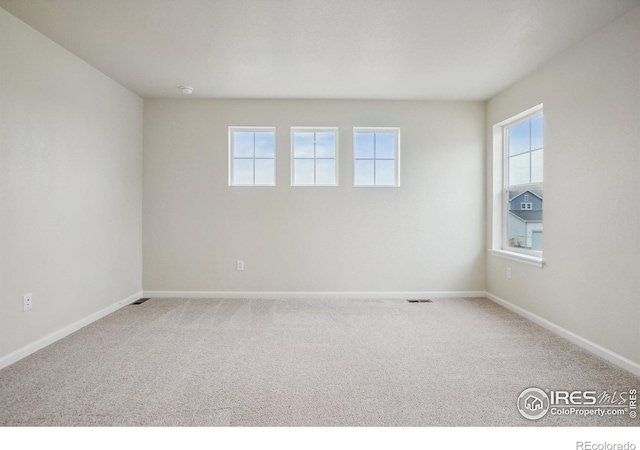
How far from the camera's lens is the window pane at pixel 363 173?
4387 millimetres

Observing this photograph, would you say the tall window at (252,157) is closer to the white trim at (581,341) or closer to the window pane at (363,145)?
the window pane at (363,145)

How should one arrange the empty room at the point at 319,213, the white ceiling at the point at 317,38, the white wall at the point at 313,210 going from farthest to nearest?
the white wall at the point at 313,210
the white ceiling at the point at 317,38
the empty room at the point at 319,213

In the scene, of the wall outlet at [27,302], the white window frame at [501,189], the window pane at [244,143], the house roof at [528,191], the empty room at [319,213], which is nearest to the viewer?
the empty room at [319,213]

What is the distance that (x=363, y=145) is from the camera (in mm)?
4395

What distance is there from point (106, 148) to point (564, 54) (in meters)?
4.41

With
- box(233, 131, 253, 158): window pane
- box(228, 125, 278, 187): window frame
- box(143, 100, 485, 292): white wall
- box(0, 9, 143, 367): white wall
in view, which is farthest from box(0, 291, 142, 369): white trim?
box(233, 131, 253, 158): window pane

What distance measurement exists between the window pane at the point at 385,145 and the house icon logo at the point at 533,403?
9.91 ft

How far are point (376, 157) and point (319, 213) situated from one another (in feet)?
3.36

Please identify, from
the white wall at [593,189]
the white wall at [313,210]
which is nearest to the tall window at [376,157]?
the white wall at [313,210]

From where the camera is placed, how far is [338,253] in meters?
4.34

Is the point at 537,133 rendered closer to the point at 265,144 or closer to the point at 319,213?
the point at 319,213

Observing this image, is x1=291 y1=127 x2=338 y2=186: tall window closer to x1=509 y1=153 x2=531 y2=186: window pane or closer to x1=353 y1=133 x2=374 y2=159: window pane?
x1=353 y1=133 x2=374 y2=159: window pane

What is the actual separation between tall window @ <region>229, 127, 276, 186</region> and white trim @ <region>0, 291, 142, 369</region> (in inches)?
76.0
